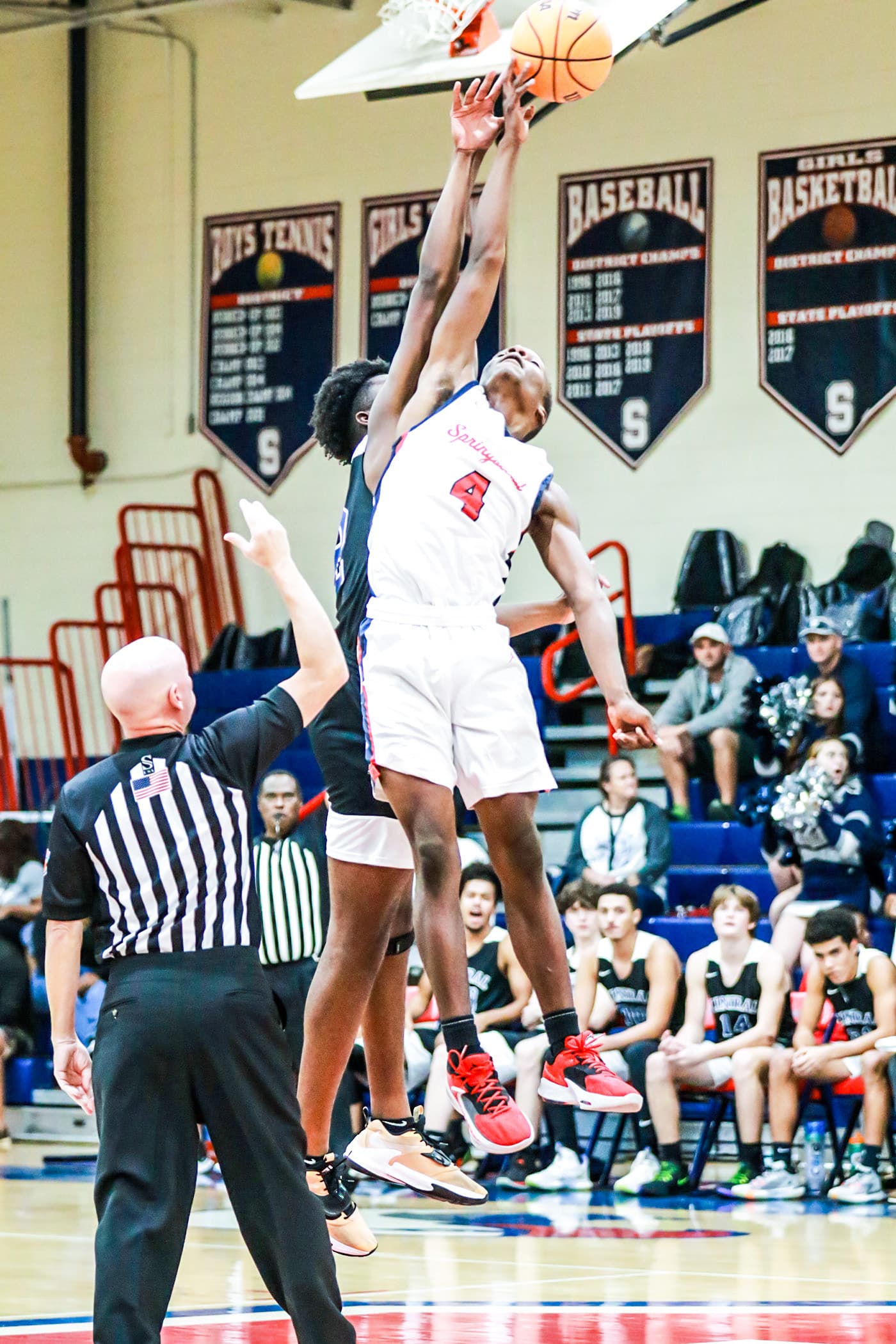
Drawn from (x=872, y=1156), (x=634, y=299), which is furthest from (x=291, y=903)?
(x=634, y=299)

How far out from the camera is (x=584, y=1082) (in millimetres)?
5324

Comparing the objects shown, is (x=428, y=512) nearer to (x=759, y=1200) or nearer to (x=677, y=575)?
(x=759, y=1200)

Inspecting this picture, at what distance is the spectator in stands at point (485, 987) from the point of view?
36.2 feet

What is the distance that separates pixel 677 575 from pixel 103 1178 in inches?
426

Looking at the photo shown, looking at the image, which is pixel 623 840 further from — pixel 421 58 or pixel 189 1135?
pixel 189 1135

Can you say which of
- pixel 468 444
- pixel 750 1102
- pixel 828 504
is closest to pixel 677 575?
pixel 828 504

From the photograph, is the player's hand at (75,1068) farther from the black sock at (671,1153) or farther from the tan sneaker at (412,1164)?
→ the black sock at (671,1153)

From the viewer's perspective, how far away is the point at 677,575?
15.4 m

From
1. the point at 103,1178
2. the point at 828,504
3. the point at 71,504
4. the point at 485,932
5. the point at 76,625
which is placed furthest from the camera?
the point at 71,504

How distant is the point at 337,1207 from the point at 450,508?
207 cm

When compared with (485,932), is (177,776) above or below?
above

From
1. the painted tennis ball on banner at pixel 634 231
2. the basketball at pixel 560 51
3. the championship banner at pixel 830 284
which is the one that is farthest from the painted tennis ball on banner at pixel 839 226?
the basketball at pixel 560 51

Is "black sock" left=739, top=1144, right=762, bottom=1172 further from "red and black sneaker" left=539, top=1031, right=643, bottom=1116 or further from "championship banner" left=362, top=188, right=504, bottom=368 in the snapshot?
"championship banner" left=362, top=188, right=504, bottom=368

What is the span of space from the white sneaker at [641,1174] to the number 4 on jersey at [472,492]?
6.01m
